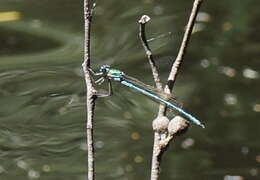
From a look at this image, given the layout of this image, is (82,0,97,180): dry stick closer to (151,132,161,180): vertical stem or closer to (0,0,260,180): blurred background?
(151,132,161,180): vertical stem

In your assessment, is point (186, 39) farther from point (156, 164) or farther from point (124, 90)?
point (124, 90)

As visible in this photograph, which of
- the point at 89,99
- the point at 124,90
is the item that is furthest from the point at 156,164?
the point at 124,90

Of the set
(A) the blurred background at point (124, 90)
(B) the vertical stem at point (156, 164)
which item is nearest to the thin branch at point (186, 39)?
(B) the vertical stem at point (156, 164)

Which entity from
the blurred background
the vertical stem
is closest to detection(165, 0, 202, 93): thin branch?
the vertical stem

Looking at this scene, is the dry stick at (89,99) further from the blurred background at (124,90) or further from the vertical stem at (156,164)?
the blurred background at (124,90)

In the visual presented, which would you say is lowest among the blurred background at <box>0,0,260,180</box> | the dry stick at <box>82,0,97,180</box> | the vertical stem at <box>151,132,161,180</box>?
the vertical stem at <box>151,132,161,180</box>

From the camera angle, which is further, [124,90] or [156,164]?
[124,90]

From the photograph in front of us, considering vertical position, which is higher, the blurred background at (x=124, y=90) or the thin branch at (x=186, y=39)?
the blurred background at (x=124, y=90)

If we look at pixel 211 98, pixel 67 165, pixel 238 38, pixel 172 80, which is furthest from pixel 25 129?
pixel 172 80
